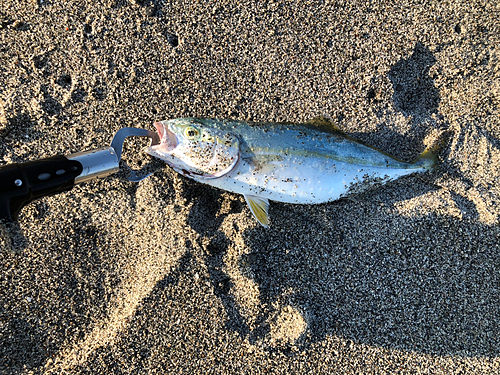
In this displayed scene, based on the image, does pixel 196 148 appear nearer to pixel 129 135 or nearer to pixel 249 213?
pixel 129 135

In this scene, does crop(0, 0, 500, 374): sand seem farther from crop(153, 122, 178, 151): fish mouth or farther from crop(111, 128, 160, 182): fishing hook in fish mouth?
crop(153, 122, 178, 151): fish mouth

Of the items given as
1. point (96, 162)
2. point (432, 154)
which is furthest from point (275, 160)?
point (432, 154)

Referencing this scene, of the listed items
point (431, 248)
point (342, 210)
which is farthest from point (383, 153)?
point (431, 248)

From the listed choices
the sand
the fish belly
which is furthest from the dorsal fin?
the fish belly

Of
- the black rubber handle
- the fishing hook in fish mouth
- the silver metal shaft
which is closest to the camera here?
the black rubber handle

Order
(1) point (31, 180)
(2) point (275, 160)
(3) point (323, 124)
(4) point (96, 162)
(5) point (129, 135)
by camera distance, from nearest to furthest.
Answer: (1) point (31, 180) → (4) point (96, 162) → (5) point (129, 135) → (2) point (275, 160) → (3) point (323, 124)

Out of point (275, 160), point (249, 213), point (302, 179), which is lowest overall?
point (249, 213)

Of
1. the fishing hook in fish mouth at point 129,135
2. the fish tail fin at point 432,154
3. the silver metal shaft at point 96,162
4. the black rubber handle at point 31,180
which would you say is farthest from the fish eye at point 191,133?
the fish tail fin at point 432,154
